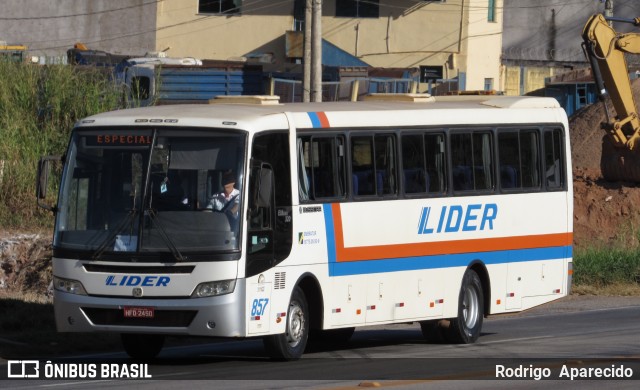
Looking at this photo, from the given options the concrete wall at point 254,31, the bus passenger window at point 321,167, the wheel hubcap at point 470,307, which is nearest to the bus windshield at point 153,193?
the bus passenger window at point 321,167

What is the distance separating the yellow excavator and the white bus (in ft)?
52.2

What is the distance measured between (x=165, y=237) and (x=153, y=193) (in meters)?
0.51

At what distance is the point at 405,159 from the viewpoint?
53.2 feet

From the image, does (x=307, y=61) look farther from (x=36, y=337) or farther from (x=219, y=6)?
(x=219, y=6)

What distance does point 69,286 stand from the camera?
13688 mm

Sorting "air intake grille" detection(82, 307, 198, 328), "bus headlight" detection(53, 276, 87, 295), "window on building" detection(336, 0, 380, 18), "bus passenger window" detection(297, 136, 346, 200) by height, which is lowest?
"air intake grille" detection(82, 307, 198, 328)

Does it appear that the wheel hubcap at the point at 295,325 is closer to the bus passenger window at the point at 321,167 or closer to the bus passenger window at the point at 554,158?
the bus passenger window at the point at 321,167

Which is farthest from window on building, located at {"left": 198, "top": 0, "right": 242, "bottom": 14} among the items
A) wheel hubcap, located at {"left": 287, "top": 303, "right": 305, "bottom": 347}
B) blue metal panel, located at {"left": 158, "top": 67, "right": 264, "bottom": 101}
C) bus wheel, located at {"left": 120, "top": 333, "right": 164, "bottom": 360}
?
wheel hubcap, located at {"left": 287, "top": 303, "right": 305, "bottom": 347}

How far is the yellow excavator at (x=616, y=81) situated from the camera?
3375 centimetres

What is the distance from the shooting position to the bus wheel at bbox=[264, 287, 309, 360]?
14.0 m

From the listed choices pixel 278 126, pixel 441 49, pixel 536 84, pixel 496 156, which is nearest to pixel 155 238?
pixel 278 126

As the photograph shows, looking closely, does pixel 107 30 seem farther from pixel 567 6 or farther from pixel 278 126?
pixel 278 126

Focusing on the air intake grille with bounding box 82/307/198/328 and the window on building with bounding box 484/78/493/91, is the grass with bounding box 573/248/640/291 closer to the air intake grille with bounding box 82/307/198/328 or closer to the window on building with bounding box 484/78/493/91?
the air intake grille with bounding box 82/307/198/328

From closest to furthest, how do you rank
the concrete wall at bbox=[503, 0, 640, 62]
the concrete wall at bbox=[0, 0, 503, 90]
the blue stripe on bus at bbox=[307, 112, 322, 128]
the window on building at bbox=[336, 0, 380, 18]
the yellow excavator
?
the blue stripe on bus at bbox=[307, 112, 322, 128] < the yellow excavator < the concrete wall at bbox=[0, 0, 503, 90] < the window on building at bbox=[336, 0, 380, 18] < the concrete wall at bbox=[503, 0, 640, 62]
